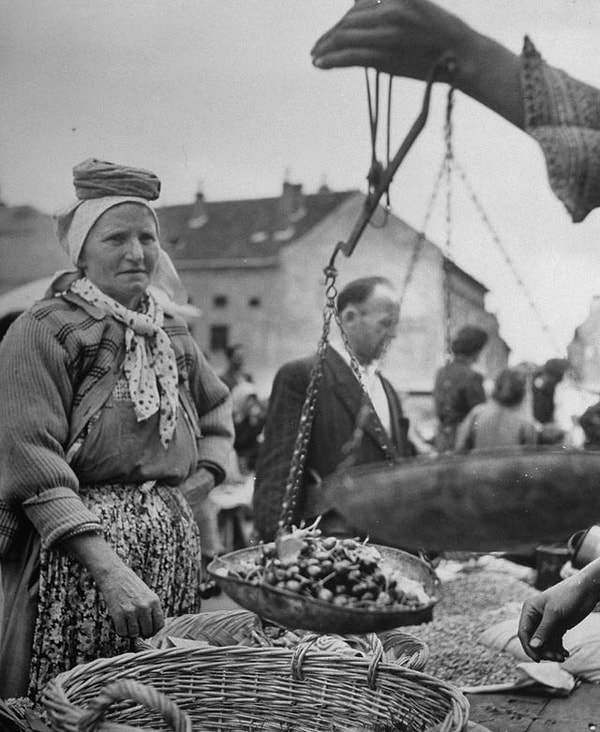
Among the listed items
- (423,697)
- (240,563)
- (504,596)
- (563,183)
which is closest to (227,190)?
Result: (563,183)

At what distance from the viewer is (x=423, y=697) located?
1.84 m

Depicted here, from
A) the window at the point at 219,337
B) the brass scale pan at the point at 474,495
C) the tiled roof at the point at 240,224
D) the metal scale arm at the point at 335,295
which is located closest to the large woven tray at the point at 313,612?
the brass scale pan at the point at 474,495

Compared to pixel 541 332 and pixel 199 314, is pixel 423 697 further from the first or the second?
pixel 199 314

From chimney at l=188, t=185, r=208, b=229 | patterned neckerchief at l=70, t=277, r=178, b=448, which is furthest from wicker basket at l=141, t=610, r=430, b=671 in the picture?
chimney at l=188, t=185, r=208, b=229

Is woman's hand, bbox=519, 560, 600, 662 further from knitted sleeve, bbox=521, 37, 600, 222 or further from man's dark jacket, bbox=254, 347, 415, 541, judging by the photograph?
knitted sleeve, bbox=521, 37, 600, 222

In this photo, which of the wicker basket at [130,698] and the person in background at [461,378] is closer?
the wicker basket at [130,698]

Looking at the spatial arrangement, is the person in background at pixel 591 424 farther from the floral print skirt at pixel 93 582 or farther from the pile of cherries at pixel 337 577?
the floral print skirt at pixel 93 582

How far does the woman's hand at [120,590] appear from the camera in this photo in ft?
6.29

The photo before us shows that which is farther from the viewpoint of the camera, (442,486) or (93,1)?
(93,1)

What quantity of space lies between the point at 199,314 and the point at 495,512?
246 cm

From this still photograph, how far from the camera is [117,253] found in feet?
7.35

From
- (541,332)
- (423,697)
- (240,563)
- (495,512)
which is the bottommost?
(423,697)

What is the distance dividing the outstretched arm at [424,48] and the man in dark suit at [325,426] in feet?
2.21

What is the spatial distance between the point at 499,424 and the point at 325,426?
108 centimetres
